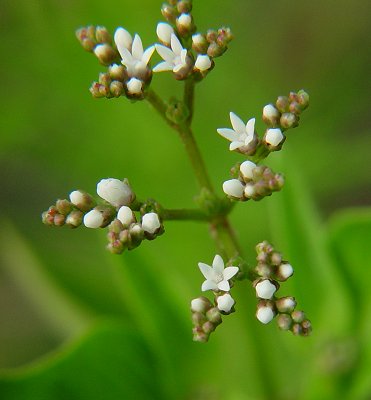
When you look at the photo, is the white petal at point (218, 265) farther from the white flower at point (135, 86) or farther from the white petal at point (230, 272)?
the white flower at point (135, 86)

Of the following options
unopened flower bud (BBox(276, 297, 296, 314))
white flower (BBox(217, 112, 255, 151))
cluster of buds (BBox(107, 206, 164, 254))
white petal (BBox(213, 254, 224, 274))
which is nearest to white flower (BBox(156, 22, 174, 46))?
white flower (BBox(217, 112, 255, 151))

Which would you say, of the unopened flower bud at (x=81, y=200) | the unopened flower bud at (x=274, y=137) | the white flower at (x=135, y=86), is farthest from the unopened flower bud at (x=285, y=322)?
the white flower at (x=135, y=86)

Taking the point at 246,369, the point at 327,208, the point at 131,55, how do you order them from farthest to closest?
the point at 327,208
the point at 246,369
the point at 131,55

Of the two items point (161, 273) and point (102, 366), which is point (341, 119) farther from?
point (102, 366)

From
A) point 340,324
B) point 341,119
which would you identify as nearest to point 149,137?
point 341,119

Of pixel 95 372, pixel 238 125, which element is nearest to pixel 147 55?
pixel 238 125
